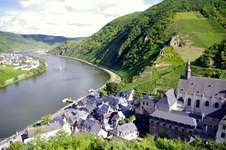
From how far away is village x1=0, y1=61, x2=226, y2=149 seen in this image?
27.5 meters

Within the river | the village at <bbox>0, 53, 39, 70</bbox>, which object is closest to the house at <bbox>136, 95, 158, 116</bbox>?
the river

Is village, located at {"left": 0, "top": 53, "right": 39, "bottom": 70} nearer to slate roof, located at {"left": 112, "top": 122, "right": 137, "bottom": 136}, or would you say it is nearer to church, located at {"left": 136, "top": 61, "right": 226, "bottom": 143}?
slate roof, located at {"left": 112, "top": 122, "right": 137, "bottom": 136}

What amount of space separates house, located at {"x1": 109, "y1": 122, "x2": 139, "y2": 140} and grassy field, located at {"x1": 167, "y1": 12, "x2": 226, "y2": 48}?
48346 millimetres

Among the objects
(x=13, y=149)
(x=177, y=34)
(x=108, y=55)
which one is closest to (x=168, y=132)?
(x=13, y=149)

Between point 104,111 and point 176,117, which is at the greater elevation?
point 176,117

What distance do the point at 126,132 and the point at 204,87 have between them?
1328 centimetres

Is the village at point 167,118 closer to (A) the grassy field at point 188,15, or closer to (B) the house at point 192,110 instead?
(B) the house at point 192,110

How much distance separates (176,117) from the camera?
95.0ft

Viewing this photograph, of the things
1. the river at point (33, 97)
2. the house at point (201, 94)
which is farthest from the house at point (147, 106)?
the river at point (33, 97)

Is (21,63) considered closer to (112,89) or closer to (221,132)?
(112,89)

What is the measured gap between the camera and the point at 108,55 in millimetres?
113875

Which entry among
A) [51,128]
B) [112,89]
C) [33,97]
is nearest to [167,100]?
[51,128]

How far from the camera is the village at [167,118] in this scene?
27.5 meters

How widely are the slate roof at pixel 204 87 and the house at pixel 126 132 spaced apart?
31.4 ft
